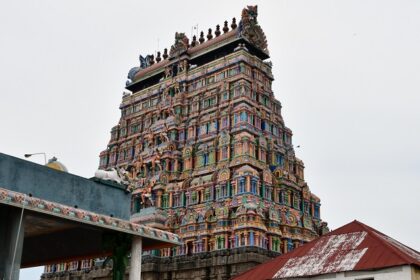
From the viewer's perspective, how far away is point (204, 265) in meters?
50.2

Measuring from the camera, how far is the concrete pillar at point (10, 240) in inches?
608

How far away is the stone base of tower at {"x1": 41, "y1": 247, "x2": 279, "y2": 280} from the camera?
1881 inches

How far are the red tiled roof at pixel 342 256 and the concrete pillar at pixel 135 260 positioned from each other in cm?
1040

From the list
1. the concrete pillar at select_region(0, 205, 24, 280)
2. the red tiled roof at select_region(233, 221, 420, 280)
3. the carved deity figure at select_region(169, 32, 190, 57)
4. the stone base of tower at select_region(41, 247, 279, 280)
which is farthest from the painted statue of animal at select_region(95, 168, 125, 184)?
the carved deity figure at select_region(169, 32, 190, 57)

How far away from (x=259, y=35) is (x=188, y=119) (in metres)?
12.8

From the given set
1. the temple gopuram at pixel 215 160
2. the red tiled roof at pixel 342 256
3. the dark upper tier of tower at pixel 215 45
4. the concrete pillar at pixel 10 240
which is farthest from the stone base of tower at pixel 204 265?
the concrete pillar at pixel 10 240

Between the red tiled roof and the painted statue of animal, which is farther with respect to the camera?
the red tiled roof

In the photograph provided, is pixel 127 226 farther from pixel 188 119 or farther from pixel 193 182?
pixel 188 119

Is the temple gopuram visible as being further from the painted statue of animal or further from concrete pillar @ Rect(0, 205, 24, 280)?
concrete pillar @ Rect(0, 205, 24, 280)

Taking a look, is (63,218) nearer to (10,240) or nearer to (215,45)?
(10,240)

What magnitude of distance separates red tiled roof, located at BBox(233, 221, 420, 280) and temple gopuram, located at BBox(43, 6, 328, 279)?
18.8 meters

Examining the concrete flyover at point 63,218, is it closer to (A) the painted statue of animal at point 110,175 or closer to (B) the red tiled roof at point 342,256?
(A) the painted statue of animal at point 110,175

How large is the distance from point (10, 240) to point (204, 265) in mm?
35849

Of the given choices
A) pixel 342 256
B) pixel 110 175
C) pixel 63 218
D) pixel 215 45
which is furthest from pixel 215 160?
pixel 63 218
